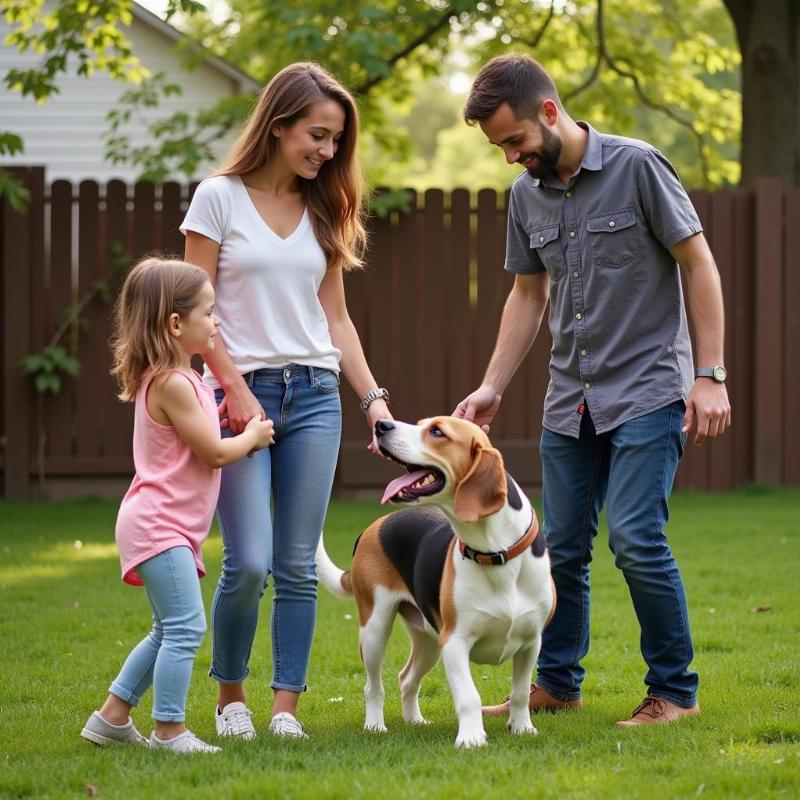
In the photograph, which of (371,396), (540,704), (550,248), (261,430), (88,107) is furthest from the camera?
(88,107)

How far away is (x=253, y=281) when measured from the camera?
4812 mm

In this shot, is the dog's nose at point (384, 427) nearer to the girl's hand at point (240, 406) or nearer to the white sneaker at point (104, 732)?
the girl's hand at point (240, 406)

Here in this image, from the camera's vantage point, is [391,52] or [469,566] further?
[391,52]

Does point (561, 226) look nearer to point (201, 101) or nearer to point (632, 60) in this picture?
point (632, 60)

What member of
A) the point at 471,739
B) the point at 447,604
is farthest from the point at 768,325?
the point at 471,739

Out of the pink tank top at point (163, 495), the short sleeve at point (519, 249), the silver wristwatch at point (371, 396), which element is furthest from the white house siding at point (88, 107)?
the pink tank top at point (163, 495)

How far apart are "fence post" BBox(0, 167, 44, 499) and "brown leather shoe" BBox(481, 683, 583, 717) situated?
7410 millimetres

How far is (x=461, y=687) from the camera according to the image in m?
4.65

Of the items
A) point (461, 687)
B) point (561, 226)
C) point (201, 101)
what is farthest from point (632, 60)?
point (461, 687)

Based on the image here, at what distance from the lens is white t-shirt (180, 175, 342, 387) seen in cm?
479

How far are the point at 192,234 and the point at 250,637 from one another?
1.55m

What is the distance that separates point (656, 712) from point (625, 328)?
1506mm

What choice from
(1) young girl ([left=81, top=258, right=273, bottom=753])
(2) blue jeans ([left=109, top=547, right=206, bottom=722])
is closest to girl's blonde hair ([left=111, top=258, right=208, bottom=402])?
(1) young girl ([left=81, top=258, right=273, bottom=753])

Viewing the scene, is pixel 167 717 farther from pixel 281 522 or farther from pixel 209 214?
pixel 209 214
